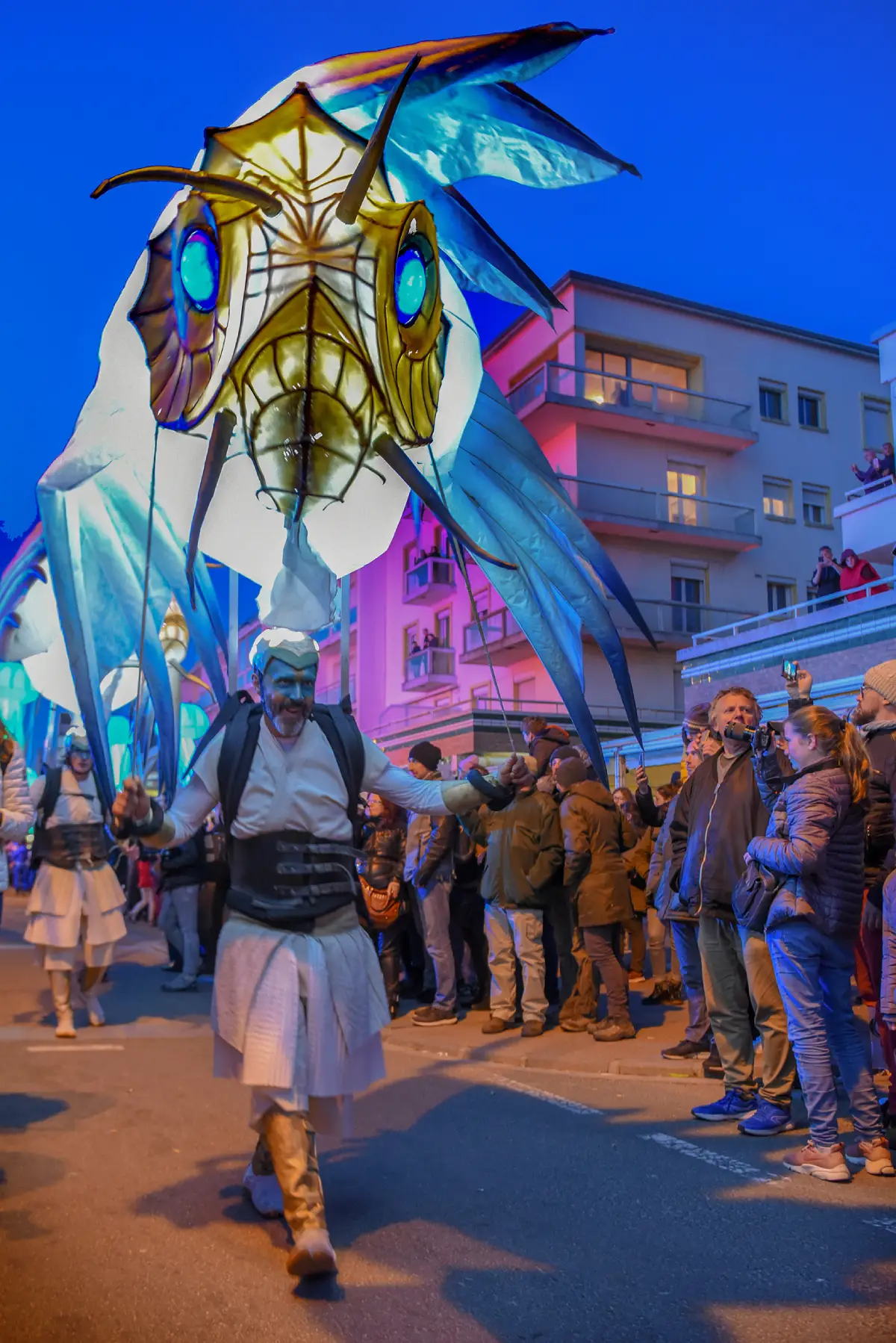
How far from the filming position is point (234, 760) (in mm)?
4320

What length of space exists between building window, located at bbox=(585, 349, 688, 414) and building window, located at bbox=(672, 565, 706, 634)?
178 inches

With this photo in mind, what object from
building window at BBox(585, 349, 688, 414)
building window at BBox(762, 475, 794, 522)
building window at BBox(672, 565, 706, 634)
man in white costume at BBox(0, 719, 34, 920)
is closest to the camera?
man in white costume at BBox(0, 719, 34, 920)

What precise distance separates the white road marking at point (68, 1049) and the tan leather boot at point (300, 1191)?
14.5 feet

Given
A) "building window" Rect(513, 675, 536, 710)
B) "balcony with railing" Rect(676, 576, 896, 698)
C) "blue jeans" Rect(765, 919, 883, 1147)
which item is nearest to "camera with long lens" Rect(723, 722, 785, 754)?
"blue jeans" Rect(765, 919, 883, 1147)

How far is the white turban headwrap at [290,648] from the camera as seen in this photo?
13.9 ft

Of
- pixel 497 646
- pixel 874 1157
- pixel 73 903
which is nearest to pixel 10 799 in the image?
pixel 73 903

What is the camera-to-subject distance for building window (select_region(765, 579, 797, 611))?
3219cm

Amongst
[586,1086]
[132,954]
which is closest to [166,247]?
[586,1086]

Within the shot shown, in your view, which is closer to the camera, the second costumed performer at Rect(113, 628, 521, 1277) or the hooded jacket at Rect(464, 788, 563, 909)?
the second costumed performer at Rect(113, 628, 521, 1277)

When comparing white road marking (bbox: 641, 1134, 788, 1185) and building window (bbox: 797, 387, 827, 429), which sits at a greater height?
building window (bbox: 797, 387, 827, 429)

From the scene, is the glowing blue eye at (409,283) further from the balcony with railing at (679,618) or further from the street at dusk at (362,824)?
the balcony with railing at (679,618)

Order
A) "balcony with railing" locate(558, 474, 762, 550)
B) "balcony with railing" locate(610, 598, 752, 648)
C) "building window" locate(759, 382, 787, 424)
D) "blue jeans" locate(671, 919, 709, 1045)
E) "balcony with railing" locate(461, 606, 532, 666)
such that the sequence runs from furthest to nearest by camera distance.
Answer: "building window" locate(759, 382, 787, 424) < "balcony with railing" locate(610, 598, 752, 648) < "balcony with railing" locate(558, 474, 762, 550) < "balcony with railing" locate(461, 606, 532, 666) < "blue jeans" locate(671, 919, 709, 1045)

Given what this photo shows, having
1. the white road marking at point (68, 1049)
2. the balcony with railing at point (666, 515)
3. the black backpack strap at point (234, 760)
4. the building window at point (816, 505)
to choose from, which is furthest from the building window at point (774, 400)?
the black backpack strap at point (234, 760)

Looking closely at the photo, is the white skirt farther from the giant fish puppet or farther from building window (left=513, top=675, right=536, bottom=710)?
building window (left=513, top=675, right=536, bottom=710)
